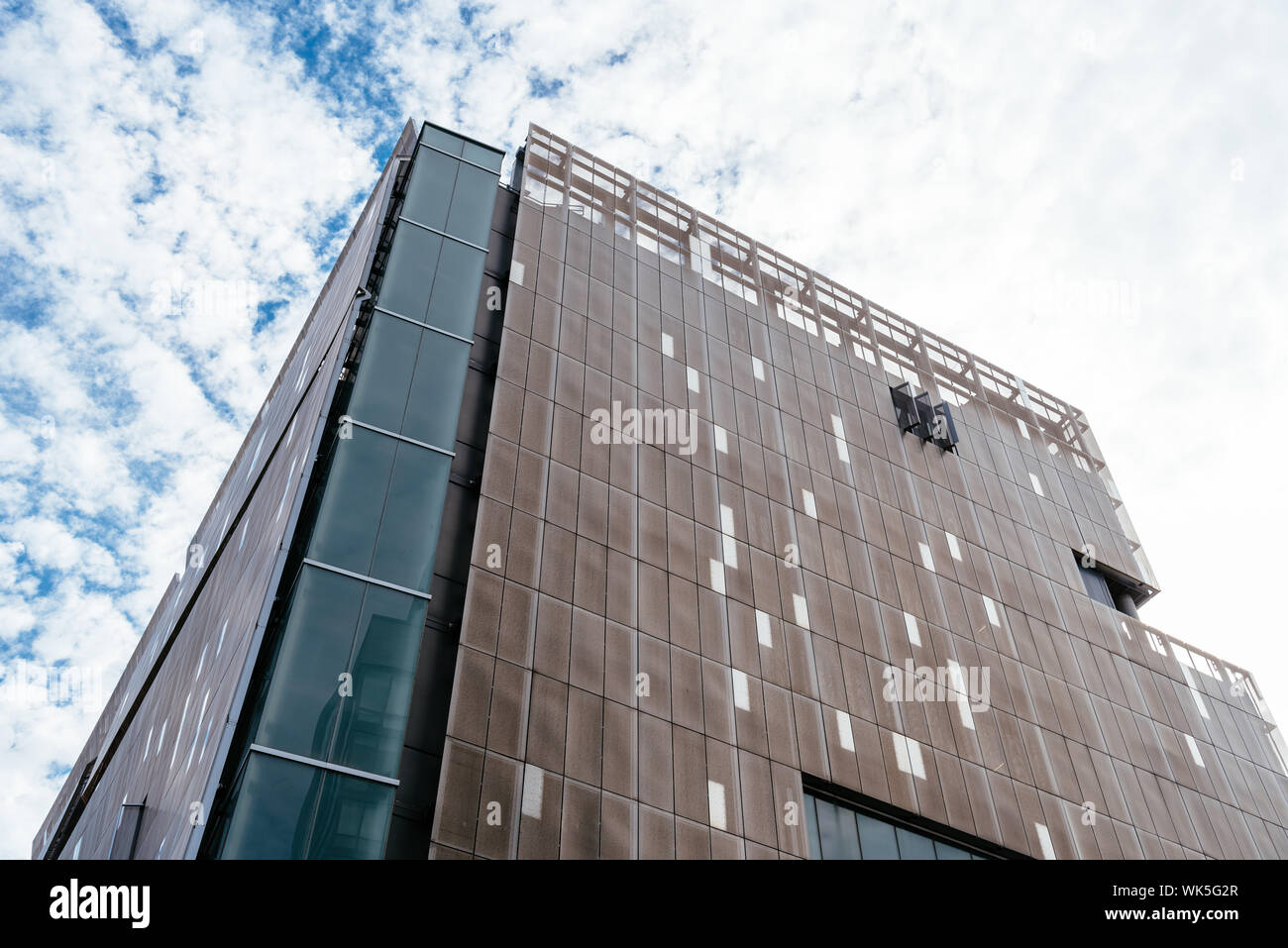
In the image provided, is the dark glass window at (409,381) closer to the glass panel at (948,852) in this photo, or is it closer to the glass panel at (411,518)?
the glass panel at (411,518)

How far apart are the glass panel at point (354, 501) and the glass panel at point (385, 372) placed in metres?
0.70

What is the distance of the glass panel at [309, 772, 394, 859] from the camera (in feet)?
63.1

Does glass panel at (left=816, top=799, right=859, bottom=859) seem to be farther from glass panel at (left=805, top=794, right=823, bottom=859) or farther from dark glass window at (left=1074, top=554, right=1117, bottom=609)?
dark glass window at (left=1074, top=554, right=1117, bottom=609)

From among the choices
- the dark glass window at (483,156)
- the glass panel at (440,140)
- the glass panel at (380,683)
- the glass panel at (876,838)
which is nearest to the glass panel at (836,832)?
the glass panel at (876,838)

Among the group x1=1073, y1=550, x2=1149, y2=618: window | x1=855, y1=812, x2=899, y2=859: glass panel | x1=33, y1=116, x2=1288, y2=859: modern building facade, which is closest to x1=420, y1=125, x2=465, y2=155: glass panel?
x1=33, y1=116, x2=1288, y2=859: modern building facade

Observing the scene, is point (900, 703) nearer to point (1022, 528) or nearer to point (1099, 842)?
point (1099, 842)

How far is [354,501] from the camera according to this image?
2481 cm

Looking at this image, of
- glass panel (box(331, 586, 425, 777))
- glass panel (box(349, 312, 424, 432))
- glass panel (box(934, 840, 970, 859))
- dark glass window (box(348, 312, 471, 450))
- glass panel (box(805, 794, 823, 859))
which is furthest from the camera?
glass panel (box(934, 840, 970, 859))

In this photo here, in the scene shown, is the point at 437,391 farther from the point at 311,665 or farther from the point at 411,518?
the point at 311,665

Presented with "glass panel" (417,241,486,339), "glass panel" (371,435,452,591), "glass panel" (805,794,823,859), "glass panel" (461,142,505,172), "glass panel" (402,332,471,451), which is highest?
"glass panel" (461,142,505,172)

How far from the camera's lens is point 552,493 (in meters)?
29.3

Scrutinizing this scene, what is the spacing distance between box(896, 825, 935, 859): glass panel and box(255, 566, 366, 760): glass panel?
17.1 metres

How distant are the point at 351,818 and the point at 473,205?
68.5ft
